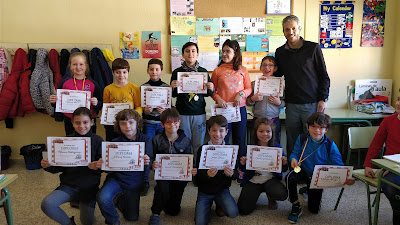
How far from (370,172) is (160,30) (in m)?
3.03

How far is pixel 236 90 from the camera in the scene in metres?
3.05

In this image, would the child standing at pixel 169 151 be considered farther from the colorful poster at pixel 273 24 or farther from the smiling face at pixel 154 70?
the colorful poster at pixel 273 24

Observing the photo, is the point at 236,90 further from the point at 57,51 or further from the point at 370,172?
the point at 57,51

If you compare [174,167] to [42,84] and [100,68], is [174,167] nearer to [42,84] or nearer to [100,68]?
[100,68]

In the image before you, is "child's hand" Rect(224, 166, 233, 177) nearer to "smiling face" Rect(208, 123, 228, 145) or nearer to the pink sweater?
"smiling face" Rect(208, 123, 228, 145)

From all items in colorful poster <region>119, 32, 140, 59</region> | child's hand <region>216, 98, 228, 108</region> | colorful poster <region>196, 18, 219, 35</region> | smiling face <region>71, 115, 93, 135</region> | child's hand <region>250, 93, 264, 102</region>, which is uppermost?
colorful poster <region>196, 18, 219, 35</region>

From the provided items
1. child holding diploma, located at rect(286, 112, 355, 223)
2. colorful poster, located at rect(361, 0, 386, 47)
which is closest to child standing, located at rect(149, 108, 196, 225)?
child holding diploma, located at rect(286, 112, 355, 223)

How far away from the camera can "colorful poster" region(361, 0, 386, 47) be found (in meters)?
4.21

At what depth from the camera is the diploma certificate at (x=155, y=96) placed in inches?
116

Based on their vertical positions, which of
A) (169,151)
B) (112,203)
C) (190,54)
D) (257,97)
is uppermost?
(190,54)

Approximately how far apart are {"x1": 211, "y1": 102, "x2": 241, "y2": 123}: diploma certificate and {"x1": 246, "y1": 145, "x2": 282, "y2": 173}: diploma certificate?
54cm

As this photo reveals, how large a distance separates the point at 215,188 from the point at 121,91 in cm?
134

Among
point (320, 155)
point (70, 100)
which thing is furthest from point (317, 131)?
point (70, 100)

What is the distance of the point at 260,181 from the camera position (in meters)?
2.70
